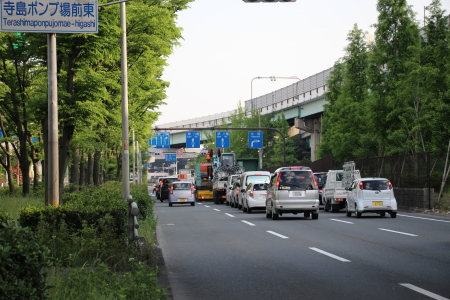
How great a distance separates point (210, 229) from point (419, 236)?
6.61 m

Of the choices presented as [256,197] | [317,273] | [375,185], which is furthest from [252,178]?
[317,273]

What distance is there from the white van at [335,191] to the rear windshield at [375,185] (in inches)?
176

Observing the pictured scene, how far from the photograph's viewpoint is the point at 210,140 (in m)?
89.2

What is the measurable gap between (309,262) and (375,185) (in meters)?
15.3

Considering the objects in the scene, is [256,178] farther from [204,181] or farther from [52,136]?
[52,136]

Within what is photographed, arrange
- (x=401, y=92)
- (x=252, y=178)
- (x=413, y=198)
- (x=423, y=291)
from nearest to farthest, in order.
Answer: (x=423, y=291) < (x=413, y=198) < (x=401, y=92) < (x=252, y=178)

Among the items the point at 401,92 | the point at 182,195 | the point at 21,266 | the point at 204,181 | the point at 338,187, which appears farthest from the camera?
the point at 204,181

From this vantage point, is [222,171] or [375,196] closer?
[375,196]

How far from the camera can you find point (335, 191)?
107 feet

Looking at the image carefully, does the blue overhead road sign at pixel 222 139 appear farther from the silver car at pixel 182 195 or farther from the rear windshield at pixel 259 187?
the rear windshield at pixel 259 187

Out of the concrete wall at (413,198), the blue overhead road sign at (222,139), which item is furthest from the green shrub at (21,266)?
the blue overhead road sign at (222,139)

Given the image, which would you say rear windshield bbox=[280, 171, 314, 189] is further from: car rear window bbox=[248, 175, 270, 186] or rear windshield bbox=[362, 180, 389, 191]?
car rear window bbox=[248, 175, 270, 186]

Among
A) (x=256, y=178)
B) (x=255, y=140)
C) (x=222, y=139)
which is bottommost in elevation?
(x=256, y=178)

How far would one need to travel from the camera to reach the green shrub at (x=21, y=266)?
4.95 metres
